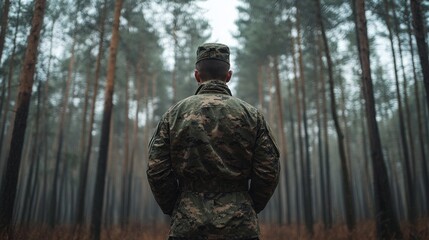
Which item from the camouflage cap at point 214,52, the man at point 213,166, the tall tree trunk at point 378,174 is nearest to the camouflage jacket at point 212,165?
the man at point 213,166

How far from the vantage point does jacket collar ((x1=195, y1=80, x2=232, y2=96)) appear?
92.6 inches

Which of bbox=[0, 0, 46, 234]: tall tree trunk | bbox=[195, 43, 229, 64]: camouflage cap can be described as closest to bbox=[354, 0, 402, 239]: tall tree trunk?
bbox=[195, 43, 229, 64]: camouflage cap

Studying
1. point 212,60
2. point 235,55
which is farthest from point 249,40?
point 212,60

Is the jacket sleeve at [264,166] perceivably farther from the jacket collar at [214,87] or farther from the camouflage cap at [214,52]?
the camouflage cap at [214,52]

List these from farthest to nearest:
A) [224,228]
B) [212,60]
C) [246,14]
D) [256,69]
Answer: [256,69] < [246,14] < [212,60] < [224,228]

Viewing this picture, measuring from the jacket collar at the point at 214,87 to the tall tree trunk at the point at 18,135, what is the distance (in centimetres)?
576

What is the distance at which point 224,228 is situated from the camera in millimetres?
2006

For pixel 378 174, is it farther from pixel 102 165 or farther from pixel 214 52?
pixel 102 165

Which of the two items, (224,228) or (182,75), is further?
(182,75)

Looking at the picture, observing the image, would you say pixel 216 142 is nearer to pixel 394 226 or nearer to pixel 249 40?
pixel 394 226

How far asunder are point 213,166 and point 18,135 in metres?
6.57

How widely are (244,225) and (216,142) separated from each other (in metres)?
0.56

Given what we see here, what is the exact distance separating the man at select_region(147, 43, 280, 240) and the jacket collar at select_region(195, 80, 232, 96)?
5cm

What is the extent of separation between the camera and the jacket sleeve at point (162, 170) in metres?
2.15
